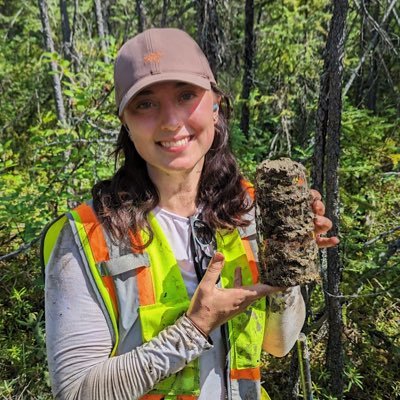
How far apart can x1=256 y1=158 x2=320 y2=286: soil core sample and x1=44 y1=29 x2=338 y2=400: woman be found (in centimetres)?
8

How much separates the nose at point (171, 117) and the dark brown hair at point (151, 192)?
29 cm

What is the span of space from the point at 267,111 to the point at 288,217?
4.50 metres

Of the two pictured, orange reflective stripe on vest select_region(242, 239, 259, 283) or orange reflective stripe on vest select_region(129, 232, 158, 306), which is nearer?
orange reflective stripe on vest select_region(129, 232, 158, 306)

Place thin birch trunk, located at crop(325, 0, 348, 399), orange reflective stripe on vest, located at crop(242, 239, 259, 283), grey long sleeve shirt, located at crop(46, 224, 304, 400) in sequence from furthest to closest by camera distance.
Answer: thin birch trunk, located at crop(325, 0, 348, 399), orange reflective stripe on vest, located at crop(242, 239, 259, 283), grey long sleeve shirt, located at crop(46, 224, 304, 400)

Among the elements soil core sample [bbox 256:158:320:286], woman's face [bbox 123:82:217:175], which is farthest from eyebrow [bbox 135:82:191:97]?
soil core sample [bbox 256:158:320:286]

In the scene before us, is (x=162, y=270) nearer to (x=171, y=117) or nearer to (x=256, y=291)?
(x=256, y=291)

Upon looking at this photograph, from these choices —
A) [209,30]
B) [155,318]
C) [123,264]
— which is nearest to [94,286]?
[123,264]

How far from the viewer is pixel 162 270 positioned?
1.53m

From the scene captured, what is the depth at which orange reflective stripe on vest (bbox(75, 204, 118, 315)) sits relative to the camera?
144cm

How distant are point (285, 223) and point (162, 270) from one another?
49 cm

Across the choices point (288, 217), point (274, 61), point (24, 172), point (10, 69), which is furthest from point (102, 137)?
point (10, 69)

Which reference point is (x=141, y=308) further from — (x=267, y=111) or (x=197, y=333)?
(x=267, y=111)

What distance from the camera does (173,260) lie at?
5.14 feet

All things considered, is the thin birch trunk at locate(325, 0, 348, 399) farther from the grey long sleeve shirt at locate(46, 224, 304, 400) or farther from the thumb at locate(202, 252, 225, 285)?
the grey long sleeve shirt at locate(46, 224, 304, 400)
